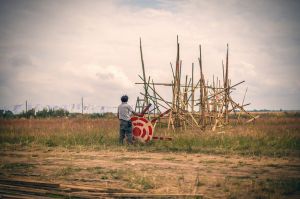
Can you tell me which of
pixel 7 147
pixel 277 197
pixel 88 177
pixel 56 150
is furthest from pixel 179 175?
pixel 7 147

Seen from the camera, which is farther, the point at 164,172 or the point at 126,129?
the point at 126,129

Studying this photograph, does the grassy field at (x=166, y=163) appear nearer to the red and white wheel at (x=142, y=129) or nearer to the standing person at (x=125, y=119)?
the red and white wheel at (x=142, y=129)

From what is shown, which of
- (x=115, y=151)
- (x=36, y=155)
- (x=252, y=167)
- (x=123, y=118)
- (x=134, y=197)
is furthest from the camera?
(x=123, y=118)

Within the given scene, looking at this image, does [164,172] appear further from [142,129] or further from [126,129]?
[142,129]

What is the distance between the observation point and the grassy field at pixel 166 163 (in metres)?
6.18

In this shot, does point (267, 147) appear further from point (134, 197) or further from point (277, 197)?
point (134, 197)

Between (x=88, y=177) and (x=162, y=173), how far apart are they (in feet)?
4.99

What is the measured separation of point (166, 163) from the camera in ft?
29.2

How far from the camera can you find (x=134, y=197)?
17.6ft

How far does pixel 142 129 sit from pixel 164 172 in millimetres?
4999

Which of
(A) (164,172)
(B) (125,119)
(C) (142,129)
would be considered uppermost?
(B) (125,119)

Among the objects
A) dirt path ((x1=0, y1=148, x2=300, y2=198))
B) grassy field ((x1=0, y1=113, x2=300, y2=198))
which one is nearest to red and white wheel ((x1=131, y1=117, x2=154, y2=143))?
grassy field ((x1=0, y1=113, x2=300, y2=198))

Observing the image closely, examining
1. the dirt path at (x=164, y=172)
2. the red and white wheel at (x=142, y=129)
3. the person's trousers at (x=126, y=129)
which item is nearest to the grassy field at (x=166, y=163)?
the dirt path at (x=164, y=172)

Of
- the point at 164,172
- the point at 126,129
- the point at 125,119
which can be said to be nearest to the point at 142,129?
the point at 126,129
